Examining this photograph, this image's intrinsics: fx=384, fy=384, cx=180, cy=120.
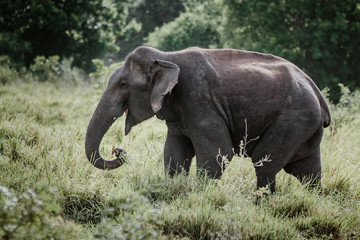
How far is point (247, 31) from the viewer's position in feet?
59.3

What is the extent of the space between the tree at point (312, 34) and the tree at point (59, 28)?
6699 mm

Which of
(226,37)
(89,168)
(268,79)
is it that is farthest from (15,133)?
(226,37)

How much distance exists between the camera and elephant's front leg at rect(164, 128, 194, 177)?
5125mm

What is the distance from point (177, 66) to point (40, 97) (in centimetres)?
668

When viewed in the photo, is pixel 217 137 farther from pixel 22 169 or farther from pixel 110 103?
pixel 22 169

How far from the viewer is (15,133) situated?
6.07 metres

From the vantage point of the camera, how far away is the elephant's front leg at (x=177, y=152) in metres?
5.12

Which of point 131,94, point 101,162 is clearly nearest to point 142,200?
point 101,162

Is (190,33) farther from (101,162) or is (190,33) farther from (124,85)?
(101,162)

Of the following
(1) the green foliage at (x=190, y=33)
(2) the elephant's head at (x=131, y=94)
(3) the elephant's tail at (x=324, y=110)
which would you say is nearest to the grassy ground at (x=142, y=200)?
(2) the elephant's head at (x=131, y=94)

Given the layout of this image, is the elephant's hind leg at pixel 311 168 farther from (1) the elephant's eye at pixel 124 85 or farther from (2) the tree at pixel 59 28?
(2) the tree at pixel 59 28

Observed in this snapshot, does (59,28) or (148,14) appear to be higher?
(59,28)

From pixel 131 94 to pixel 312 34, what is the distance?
45.7 ft

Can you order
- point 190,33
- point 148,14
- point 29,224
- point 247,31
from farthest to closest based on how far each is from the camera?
point 148,14, point 190,33, point 247,31, point 29,224
